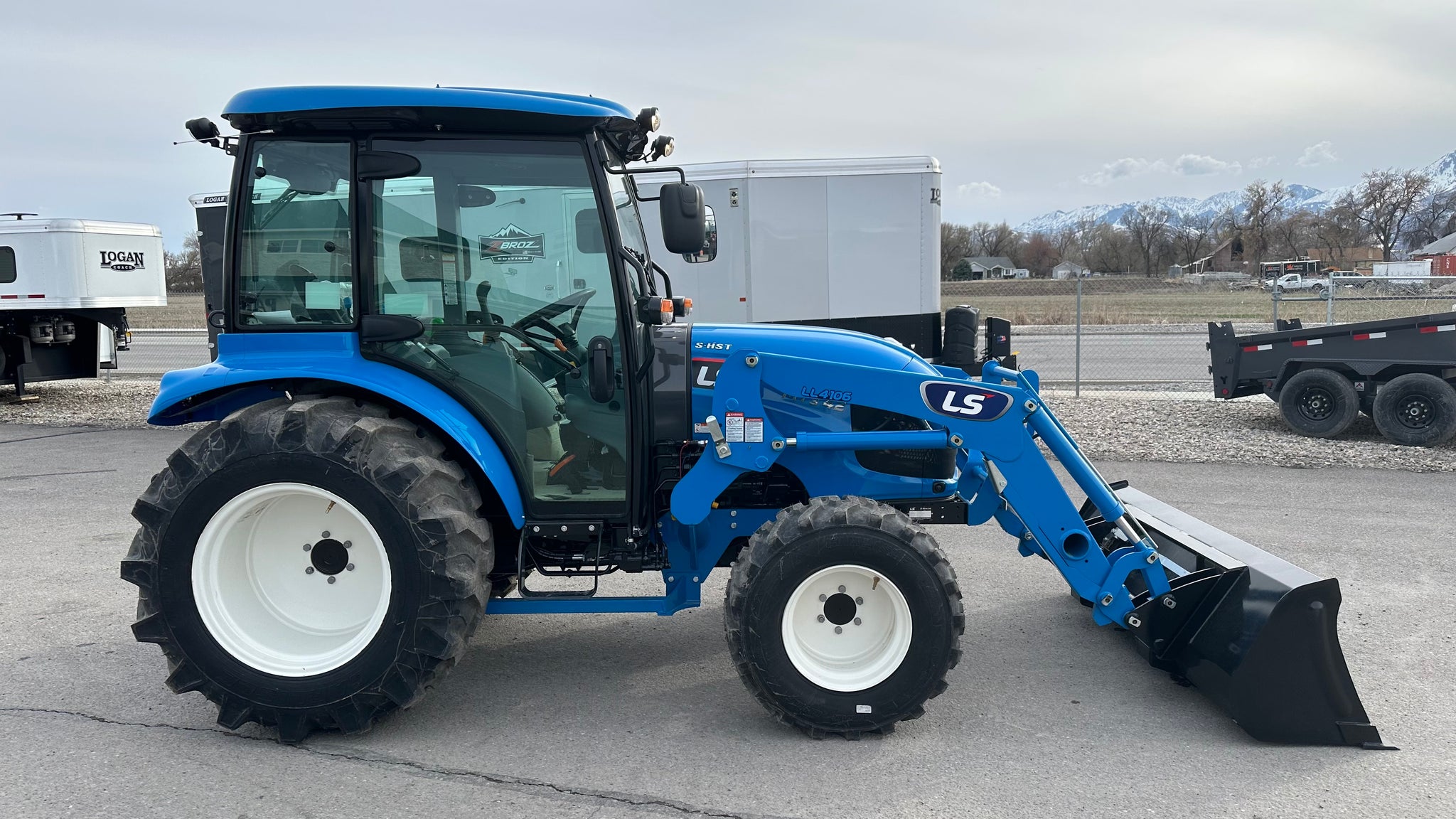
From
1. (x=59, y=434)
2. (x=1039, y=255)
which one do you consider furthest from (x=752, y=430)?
(x=1039, y=255)

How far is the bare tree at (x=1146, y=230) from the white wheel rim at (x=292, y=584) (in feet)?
255

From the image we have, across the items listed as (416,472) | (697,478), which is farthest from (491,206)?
(697,478)

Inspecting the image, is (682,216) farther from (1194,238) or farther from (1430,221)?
(1430,221)

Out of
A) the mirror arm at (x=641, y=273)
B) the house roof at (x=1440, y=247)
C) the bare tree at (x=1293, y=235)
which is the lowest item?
the mirror arm at (x=641, y=273)

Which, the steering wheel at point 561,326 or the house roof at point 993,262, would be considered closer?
the steering wheel at point 561,326

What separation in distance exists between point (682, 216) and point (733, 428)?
2.80 feet

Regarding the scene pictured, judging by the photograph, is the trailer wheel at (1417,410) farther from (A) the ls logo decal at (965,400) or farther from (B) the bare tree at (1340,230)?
(B) the bare tree at (1340,230)

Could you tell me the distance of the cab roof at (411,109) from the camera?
363 centimetres

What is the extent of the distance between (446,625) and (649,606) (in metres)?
0.84

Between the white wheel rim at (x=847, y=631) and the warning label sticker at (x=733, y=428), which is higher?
the warning label sticker at (x=733, y=428)

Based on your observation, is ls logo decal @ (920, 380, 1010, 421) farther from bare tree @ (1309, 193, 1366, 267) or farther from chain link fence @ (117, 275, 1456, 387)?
bare tree @ (1309, 193, 1366, 267)

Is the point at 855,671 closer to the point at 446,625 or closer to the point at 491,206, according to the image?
the point at 446,625

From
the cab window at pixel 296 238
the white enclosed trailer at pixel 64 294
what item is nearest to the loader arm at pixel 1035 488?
the cab window at pixel 296 238

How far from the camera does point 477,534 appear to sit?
147 inches
